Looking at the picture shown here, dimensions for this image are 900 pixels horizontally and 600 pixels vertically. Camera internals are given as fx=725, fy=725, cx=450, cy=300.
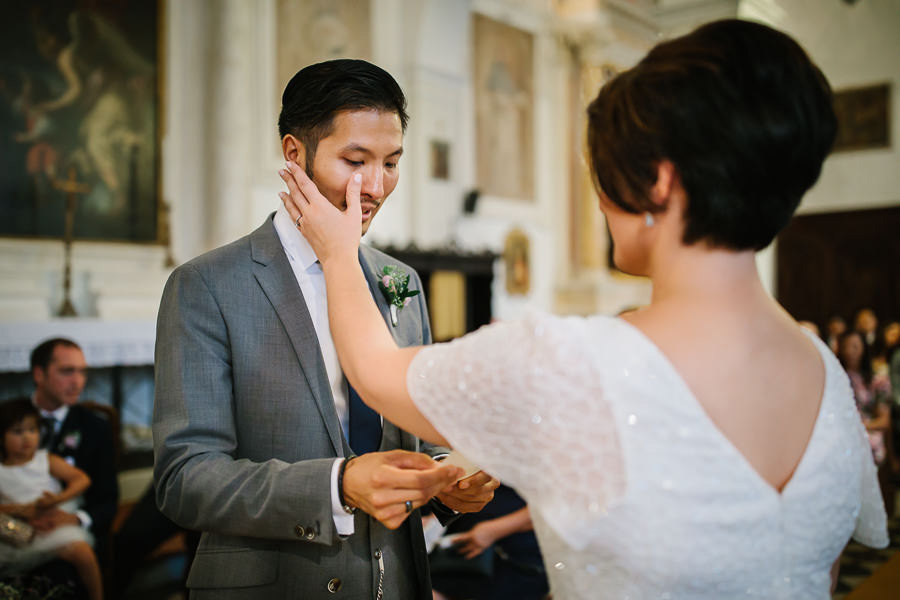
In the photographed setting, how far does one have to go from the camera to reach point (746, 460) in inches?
46.6

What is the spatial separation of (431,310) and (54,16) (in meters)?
5.12

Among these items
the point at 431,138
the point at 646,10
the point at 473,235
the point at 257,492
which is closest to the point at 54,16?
the point at 431,138

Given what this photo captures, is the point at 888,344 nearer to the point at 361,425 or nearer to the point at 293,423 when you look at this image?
the point at 361,425

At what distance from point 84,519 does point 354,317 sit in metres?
3.39

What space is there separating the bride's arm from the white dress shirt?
0.19 m

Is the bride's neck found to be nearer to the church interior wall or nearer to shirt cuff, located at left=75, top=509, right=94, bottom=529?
shirt cuff, located at left=75, top=509, right=94, bottom=529

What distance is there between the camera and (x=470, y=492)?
5.48 feet

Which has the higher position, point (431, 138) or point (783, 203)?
point (431, 138)

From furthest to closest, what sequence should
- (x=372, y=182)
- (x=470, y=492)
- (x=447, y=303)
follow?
(x=447, y=303) → (x=372, y=182) → (x=470, y=492)

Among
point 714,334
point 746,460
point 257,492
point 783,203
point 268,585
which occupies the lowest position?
point 268,585

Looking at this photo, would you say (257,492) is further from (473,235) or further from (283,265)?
(473,235)

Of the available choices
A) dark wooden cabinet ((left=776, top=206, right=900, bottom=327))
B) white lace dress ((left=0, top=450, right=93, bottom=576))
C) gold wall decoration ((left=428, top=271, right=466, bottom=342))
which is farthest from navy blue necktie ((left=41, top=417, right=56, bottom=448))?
dark wooden cabinet ((left=776, top=206, right=900, bottom=327))

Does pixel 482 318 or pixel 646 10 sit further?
pixel 646 10

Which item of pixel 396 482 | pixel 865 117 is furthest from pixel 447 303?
pixel 865 117
